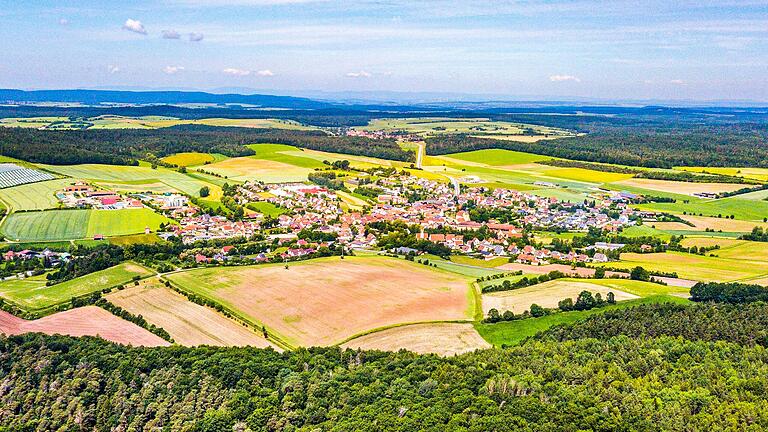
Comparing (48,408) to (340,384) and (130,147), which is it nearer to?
(340,384)

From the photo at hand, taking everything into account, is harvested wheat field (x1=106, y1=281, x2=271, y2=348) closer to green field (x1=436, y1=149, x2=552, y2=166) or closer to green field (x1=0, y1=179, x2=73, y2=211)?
green field (x1=0, y1=179, x2=73, y2=211)

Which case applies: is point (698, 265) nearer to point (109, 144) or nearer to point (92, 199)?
point (92, 199)

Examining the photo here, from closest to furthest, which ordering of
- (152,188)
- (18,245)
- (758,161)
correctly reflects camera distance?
(18,245)
(152,188)
(758,161)

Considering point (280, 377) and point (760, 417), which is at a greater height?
point (760, 417)

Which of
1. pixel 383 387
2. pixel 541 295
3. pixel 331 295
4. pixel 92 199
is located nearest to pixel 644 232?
pixel 541 295

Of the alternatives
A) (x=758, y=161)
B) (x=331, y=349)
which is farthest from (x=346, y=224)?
(x=758, y=161)

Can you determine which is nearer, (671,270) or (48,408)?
(48,408)

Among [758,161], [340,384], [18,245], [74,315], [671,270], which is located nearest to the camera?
[340,384]
